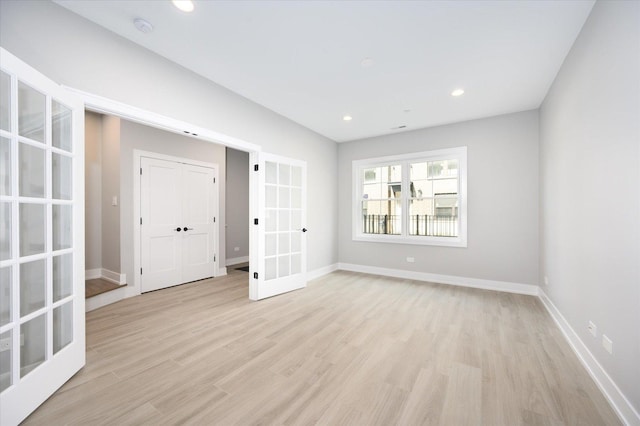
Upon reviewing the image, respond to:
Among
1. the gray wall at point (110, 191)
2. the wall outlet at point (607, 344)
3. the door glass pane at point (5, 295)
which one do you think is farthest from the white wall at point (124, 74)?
the wall outlet at point (607, 344)

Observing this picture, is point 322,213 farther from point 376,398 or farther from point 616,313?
point 616,313

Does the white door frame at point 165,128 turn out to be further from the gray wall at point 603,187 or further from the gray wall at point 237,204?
the gray wall at point 603,187

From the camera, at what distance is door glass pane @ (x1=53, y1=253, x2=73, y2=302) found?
1781 millimetres

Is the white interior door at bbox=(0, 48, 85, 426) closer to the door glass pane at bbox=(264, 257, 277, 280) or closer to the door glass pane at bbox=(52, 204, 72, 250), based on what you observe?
the door glass pane at bbox=(52, 204, 72, 250)

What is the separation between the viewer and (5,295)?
1.43 metres

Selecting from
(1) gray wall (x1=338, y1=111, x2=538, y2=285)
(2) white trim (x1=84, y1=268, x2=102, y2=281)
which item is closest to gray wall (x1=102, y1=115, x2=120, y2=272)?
(2) white trim (x1=84, y1=268, x2=102, y2=281)

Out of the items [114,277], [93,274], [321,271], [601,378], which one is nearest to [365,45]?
[601,378]

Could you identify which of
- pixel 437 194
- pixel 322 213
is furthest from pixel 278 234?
pixel 437 194

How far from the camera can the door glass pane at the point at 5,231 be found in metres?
1.43

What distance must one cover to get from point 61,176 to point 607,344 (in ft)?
13.5

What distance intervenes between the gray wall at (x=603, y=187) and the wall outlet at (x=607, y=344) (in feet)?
0.12

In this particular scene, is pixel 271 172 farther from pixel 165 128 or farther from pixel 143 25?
pixel 143 25

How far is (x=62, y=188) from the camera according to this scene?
1867 millimetres

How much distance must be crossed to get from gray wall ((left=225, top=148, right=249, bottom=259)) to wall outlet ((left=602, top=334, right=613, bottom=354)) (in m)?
6.14
